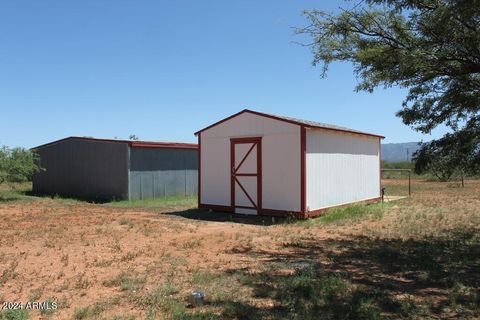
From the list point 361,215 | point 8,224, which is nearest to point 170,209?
point 8,224

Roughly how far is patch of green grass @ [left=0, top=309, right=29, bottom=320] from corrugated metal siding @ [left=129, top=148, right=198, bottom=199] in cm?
1419

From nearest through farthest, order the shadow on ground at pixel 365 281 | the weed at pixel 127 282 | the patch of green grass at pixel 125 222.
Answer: the shadow on ground at pixel 365 281 → the weed at pixel 127 282 → the patch of green grass at pixel 125 222

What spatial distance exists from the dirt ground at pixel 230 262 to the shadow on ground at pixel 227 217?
0.14 metres

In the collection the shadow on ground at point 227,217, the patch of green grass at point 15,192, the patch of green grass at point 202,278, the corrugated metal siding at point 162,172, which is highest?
the corrugated metal siding at point 162,172

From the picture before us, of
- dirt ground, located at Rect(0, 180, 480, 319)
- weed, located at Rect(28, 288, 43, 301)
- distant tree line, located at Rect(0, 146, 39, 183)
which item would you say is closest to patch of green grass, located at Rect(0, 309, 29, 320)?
dirt ground, located at Rect(0, 180, 480, 319)

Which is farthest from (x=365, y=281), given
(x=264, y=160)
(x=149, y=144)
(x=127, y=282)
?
(x=149, y=144)

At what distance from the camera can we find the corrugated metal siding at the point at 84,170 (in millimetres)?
19219

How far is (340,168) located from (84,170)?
12219mm

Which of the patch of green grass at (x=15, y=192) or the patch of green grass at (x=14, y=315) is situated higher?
the patch of green grass at (x=15, y=192)

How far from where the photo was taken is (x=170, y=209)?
615 inches

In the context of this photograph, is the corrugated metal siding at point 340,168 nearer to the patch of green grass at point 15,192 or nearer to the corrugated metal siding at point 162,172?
the corrugated metal siding at point 162,172

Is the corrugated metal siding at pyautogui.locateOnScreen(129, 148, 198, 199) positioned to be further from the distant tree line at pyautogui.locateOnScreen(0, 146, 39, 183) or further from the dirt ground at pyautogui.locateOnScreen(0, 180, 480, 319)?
the dirt ground at pyautogui.locateOnScreen(0, 180, 480, 319)

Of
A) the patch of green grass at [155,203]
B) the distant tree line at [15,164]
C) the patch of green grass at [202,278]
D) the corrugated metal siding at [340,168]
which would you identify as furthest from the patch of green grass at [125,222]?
the distant tree line at [15,164]

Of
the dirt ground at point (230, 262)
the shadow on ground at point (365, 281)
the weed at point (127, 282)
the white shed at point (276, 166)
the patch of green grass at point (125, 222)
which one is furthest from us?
the white shed at point (276, 166)
